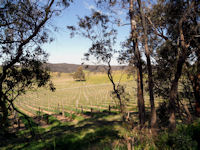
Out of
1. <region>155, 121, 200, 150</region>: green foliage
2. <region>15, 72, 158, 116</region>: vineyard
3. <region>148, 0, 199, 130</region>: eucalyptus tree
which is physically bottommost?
<region>15, 72, 158, 116</region>: vineyard

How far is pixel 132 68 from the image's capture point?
15742 millimetres

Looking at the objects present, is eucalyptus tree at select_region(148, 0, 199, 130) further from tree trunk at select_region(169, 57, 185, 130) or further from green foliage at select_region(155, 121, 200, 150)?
green foliage at select_region(155, 121, 200, 150)

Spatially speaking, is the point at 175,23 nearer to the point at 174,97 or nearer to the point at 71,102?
the point at 174,97

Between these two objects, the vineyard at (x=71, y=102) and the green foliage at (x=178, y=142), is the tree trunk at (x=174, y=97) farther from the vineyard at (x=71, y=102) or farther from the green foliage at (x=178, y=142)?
the vineyard at (x=71, y=102)

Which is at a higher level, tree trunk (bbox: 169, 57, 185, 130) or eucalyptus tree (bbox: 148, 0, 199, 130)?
eucalyptus tree (bbox: 148, 0, 199, 130)

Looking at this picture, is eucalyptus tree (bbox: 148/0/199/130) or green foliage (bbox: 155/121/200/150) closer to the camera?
green foliage (bbox: 155/121/200/150)

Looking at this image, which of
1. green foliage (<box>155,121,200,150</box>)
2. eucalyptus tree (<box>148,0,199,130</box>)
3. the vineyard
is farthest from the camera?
the vineyard

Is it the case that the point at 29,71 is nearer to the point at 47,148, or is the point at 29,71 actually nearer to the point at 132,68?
the point at 47,148

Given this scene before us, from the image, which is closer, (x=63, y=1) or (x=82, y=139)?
(x=63, y=1)

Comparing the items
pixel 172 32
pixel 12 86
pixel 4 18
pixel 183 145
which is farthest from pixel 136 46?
pixel 12 86

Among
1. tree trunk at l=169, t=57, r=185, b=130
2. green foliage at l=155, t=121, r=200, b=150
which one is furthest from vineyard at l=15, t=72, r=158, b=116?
green foliage at l=155, t=121, r=200, b=150

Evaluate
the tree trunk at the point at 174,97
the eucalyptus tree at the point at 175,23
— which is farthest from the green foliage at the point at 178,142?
the eucalyptus tree at the point at 175,23

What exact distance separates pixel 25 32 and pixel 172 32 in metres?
12.6

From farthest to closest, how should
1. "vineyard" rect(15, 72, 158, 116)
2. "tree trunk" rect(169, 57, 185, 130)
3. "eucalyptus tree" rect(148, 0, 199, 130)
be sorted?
"vineyard" rect(15, 72, 158, 116) → "eucalyptus tree" rect(148, 0, 199, 130) → "tree trunk" rect(169, 57, 185, 130)
